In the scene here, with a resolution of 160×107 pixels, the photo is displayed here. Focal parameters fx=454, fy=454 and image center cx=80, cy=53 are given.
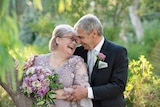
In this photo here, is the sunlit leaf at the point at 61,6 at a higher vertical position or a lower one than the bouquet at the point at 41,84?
higher

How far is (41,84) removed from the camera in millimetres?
Result: 3660

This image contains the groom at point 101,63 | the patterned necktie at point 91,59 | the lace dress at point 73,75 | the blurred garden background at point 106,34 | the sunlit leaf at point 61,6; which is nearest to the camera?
the blurred garden background at point 106,34

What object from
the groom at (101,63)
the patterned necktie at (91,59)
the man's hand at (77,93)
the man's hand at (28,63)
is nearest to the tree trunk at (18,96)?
the man's hand at (28,63)

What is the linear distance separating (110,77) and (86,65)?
24cm

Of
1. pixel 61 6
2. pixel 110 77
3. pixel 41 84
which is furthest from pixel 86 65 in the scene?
pixel 61 6

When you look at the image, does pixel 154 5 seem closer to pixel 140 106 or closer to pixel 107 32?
pixel 107 32

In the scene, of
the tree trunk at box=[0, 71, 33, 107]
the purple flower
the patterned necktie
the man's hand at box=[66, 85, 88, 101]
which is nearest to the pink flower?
the patterned necktie

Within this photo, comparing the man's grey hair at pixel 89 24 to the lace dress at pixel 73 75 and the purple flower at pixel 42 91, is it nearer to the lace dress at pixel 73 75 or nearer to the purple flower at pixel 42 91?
the lace dress at pixel 73 75

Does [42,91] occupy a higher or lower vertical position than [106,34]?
higher

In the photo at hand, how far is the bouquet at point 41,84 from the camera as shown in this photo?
3645 millimetres

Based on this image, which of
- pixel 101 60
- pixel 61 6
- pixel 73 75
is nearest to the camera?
pixel 61 6

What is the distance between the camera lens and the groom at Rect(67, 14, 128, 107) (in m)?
3.87

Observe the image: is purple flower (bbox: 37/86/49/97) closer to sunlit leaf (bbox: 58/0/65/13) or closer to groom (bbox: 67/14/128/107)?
groom (bbox: 67/14/128/107)

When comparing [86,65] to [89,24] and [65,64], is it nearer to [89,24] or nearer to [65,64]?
[65,64]
